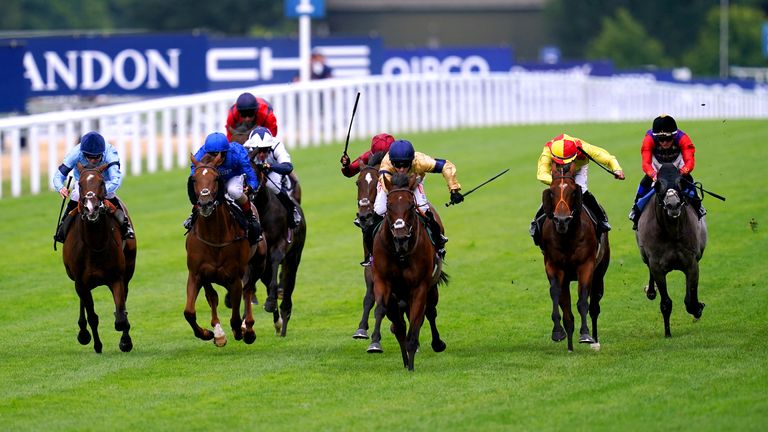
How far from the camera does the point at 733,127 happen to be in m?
32.9

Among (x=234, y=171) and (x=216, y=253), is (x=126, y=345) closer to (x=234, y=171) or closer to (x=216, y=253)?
(x=216, y=253)

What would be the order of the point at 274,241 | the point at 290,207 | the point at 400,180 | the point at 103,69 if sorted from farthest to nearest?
the point at 103,69 < the point at 290,207 < the point at 274,241 < the point at 400,180

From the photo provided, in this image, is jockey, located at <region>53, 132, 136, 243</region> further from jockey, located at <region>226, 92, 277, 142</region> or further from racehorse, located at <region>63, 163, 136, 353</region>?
jockey, located at <region>226, 92, 277, 142</region>

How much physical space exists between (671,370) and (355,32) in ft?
215

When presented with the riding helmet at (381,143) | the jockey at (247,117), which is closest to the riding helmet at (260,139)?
the jockey at (247,117)

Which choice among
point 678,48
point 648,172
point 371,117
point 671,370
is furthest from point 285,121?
point 678,48

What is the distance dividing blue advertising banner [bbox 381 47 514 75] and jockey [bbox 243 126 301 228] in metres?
27.1

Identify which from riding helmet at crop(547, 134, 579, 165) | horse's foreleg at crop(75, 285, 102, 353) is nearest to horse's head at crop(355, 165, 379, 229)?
riding helmet at crop(547, 134, 579, 165)

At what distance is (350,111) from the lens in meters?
33.0

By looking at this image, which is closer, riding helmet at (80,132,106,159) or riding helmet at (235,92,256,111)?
riding helmet at (80,132,106,159)

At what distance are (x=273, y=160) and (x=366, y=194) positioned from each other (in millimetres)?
1774

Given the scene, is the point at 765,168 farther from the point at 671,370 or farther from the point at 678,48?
the point at 678,48

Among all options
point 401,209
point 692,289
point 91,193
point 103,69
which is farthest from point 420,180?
point 103,69

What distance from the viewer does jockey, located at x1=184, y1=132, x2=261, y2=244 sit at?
13.0 metres
